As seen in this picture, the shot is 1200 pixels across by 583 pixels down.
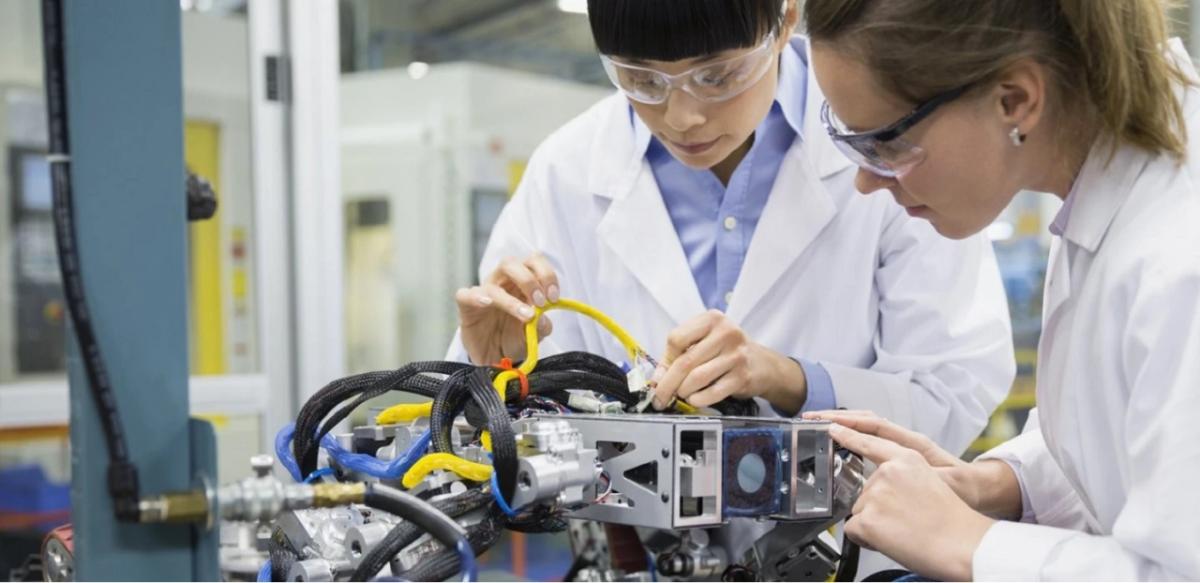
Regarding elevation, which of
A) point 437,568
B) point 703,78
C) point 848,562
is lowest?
point 848,562

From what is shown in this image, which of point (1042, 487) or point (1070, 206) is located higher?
point (1070, 206)

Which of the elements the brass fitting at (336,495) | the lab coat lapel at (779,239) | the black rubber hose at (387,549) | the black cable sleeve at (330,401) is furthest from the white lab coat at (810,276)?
the brass fitting at (336,495)

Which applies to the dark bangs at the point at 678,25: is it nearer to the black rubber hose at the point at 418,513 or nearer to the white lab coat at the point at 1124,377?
the white lab coat at the point at 1124,377

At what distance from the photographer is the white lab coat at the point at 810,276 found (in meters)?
1.54

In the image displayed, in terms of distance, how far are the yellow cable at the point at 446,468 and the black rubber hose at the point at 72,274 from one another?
321 mm

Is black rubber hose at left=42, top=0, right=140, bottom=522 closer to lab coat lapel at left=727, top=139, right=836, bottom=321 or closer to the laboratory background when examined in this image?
lab coat lapel at left=727, top=139, right=836, bottom=321

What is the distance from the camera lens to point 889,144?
106cm

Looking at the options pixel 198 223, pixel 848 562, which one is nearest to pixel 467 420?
pixel 848 562

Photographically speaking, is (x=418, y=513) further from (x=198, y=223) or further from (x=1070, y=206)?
(x=198, y=223)

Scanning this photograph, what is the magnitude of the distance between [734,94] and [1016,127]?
1.54 ft

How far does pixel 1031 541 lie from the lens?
92cm

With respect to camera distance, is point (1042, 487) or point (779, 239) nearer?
point (1042, 487)

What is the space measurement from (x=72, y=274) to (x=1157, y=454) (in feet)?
2.60

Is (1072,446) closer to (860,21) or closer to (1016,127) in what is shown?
(1016,127)
